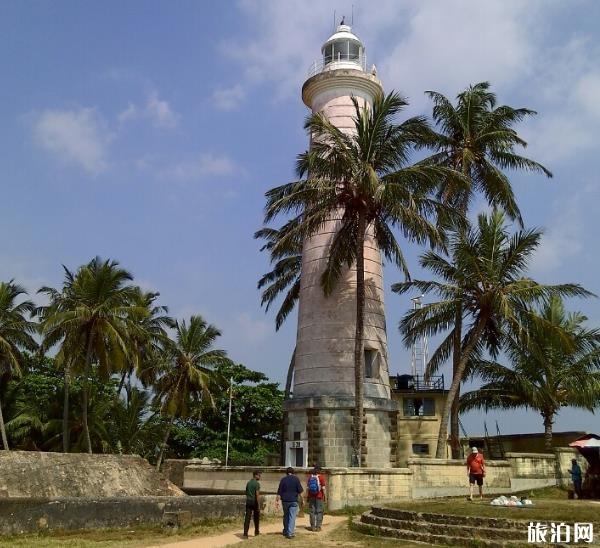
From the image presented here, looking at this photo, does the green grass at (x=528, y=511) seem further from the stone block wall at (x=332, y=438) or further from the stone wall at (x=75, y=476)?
the stone block wall at (x=332, y=438)

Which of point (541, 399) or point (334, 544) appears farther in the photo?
point (541, 399)

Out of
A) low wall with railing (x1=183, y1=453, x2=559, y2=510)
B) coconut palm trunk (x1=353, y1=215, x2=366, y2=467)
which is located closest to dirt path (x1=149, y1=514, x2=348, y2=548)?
low wall with railing (x1=183, y1=453, x2=559, y2=510)

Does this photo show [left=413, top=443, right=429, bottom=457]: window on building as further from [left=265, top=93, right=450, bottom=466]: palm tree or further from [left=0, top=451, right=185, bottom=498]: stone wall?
[left=0, top=451, right=185, bottom=498]: stone wall

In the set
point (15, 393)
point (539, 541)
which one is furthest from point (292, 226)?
point (15, 393)

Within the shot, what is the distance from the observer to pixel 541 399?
92.0 ft

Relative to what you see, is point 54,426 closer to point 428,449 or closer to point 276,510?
point 428,449

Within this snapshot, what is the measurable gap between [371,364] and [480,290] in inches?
195

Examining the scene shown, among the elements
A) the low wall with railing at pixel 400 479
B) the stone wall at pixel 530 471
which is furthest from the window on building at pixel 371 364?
the stone wall at pixel 530 471

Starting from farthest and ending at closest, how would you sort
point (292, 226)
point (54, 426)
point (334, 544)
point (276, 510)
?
point (54, 426) < point (292, 226) < point (276, 510) < point (334, 544)

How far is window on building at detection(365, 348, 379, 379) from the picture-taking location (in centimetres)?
2538

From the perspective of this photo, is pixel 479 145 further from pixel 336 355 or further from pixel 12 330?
pixel 12 330

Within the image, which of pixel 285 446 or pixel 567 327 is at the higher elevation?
pixel 567 327

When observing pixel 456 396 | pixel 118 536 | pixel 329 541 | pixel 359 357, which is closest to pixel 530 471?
pixel 456 396

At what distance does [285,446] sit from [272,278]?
9640mm
